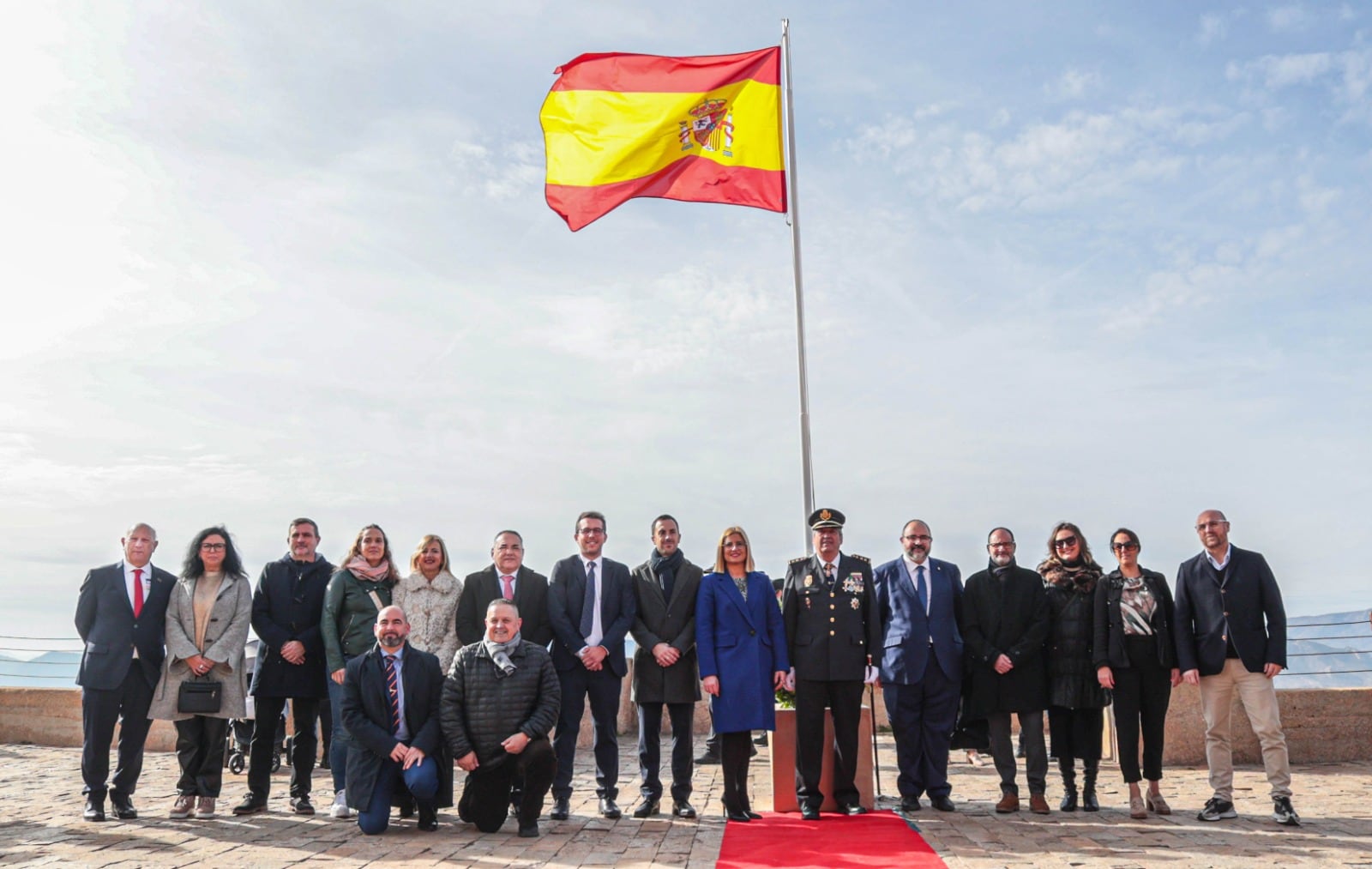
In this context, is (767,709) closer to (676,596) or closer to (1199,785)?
(676,596)

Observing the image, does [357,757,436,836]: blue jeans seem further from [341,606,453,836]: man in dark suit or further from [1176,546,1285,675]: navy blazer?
[1176,546,1285,675]: navy blazer

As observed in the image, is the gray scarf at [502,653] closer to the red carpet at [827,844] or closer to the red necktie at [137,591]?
the red carpet at [827,844]

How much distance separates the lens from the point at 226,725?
7.88 m

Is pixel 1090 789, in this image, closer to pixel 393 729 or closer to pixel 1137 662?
pixel 1137 662

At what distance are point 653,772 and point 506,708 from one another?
3.90 feet

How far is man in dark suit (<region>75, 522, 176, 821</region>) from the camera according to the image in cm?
742

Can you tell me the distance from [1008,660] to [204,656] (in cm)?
552

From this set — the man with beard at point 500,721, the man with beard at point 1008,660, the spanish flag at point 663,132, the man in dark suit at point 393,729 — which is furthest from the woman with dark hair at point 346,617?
the spanish flag at point 663,132

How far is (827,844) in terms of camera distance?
Answer: 6324 mm

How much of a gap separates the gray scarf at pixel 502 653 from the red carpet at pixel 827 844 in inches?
66.0

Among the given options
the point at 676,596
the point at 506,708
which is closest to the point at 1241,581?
the point at 676,596

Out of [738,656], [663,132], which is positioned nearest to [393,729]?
[738,656]

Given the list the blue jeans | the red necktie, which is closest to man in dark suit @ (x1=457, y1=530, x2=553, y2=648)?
the blue jeans

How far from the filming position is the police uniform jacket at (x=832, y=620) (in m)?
7.35
